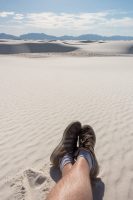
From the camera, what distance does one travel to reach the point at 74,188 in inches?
102

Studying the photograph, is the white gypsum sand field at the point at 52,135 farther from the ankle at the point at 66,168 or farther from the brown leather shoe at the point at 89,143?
the ankle at the point at 66,168

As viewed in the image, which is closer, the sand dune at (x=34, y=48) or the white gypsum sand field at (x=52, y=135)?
the white gypsum sand field at (x=52, y=135)

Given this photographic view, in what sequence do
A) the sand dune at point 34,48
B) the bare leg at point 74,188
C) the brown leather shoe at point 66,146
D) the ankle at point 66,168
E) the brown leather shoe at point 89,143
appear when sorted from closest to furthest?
the bare leg at point 74,188, the ankle at point 66,168, the brown leather shoe at point 89,143, the brown leather shoe at point 66,146, the sand dune at point 34,48

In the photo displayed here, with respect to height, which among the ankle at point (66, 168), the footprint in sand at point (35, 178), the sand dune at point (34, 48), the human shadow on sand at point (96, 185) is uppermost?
the sand dune at point (34, 48)

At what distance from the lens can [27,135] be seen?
17.4 ft

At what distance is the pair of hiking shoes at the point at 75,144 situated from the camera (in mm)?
3434

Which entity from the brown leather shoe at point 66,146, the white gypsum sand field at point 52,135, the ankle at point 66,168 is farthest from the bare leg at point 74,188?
the brown leather shoe at point 66,146

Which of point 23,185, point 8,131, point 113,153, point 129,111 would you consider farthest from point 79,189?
point 129,111

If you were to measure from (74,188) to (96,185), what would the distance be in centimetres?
93

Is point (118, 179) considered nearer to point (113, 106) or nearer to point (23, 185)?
point (23, 185)

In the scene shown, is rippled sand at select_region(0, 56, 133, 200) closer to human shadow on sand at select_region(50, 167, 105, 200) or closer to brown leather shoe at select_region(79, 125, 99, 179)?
human shadow on sand at select_region(50, 167, 105, 200)

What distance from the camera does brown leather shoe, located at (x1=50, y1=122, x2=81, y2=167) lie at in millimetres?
3667

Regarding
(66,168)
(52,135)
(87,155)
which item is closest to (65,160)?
(66,168)

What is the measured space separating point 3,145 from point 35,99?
13.3 ft
